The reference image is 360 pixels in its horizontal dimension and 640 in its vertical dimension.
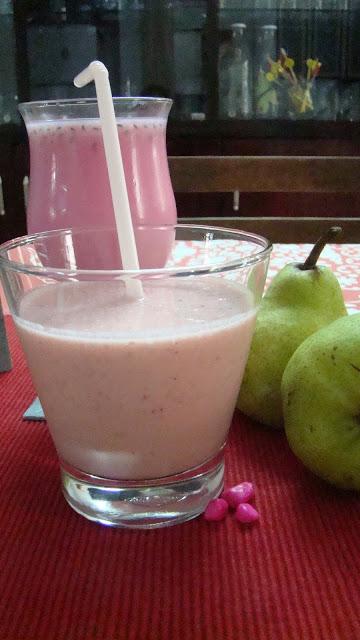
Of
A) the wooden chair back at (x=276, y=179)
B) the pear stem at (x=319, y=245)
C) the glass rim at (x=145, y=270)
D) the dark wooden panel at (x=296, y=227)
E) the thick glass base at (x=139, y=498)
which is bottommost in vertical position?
the dark wooden panel at (x=296, y=227)

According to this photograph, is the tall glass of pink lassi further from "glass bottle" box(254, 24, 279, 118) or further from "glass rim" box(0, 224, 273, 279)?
"glass bottle" box(254, 24, 279, 118)

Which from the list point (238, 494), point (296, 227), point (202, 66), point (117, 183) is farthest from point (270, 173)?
point (202, 66)

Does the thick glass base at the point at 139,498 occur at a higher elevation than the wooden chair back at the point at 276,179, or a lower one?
higher

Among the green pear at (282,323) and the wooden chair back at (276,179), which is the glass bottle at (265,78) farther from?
the green pear at (282,323)

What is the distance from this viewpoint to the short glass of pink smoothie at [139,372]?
0.42m

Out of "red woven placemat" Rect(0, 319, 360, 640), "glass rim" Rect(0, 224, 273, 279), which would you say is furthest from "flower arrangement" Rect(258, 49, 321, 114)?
"red woven placemat" Rect(0, 319, 360, 640)

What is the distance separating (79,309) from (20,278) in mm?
47

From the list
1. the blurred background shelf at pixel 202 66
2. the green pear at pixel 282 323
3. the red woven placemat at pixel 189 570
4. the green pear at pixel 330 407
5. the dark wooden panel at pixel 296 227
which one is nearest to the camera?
the red woven placemat at pixel 189 570

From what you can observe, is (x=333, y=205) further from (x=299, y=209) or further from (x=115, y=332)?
(x=115, y=332)

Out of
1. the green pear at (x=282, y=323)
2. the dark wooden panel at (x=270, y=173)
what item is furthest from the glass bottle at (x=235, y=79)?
the green pear at (x=282, y=323)

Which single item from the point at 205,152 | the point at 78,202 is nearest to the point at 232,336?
the point at 78,202

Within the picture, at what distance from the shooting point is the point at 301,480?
50 cm

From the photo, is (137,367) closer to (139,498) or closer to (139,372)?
(139,372)

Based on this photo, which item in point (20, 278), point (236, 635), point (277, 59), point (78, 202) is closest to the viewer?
point (236, 635)
